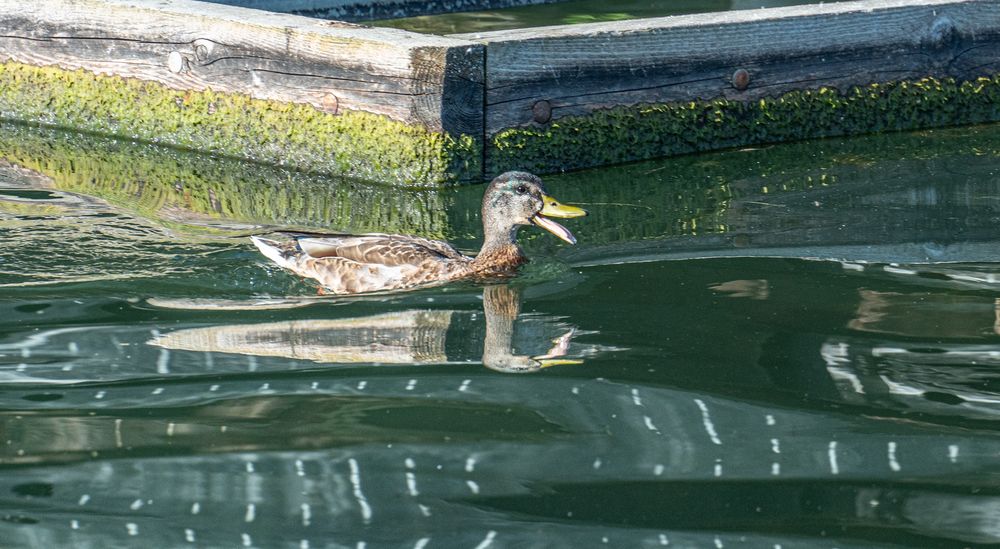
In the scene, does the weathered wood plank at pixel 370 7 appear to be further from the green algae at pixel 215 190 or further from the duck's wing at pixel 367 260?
the duck's wing at pixel 367 260

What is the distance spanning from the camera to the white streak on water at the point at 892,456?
4.67m

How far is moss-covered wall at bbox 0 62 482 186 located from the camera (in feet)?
28.7

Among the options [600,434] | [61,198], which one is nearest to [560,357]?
[600,434]

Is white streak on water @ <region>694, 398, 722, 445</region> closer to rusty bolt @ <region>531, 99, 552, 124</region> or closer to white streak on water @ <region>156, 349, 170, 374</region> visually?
white streak on water @ <region>156, 349, 170, 374</region>

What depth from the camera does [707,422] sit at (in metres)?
5.01

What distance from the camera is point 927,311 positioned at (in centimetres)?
618

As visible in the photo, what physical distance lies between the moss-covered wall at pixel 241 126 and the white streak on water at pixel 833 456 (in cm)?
429

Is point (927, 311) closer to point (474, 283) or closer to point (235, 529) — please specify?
point (474, 283)

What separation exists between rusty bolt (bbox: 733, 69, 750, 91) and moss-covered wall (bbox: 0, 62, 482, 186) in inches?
76.0

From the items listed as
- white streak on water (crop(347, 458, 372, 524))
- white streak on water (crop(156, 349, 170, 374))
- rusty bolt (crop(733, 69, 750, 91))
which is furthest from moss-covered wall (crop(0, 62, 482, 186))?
white streak on water (crop(347, 458, 372, 524))

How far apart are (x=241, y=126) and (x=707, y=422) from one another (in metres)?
5.29

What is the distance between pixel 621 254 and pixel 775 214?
120 centimetres

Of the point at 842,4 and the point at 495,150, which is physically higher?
the point at 842,4

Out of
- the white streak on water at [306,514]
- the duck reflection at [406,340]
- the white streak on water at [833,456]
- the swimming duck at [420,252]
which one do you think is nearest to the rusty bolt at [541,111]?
the swimming duck at [420,252]
